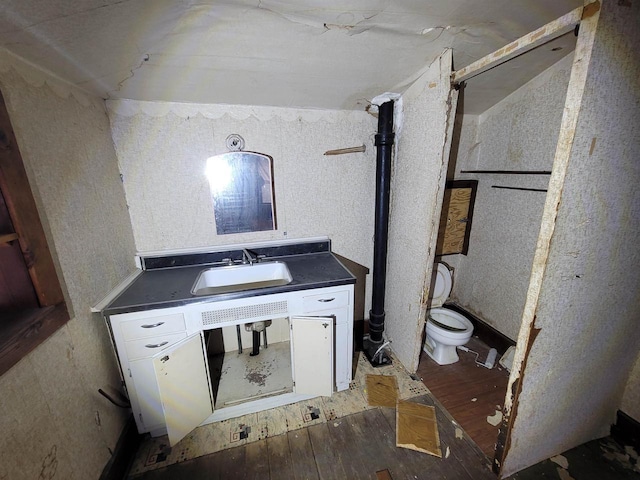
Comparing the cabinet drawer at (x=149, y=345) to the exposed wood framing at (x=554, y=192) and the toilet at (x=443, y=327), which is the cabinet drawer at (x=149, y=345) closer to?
the exposed wood framing at (x=554, y=192)

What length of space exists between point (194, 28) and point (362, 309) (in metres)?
2.07

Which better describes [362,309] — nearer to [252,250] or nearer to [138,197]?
[252,250]

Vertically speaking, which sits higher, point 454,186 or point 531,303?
point 454,186

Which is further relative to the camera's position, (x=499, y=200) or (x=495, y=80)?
(x=499, y=200)

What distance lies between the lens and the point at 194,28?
3.05 ft

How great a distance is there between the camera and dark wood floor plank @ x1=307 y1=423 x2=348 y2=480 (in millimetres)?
1212

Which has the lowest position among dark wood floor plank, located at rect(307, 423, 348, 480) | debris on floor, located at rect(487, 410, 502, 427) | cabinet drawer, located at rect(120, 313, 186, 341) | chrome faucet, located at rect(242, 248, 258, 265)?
debris on floor, located at rect(487, 410, 502, 427)

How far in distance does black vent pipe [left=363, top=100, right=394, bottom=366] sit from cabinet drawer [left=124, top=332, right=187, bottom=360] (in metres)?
1.31

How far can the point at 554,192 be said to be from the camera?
821mm

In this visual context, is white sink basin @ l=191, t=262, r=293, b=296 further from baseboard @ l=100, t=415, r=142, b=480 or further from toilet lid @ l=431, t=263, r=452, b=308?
toilet lid @ l=431, t=263, r=452, b=308

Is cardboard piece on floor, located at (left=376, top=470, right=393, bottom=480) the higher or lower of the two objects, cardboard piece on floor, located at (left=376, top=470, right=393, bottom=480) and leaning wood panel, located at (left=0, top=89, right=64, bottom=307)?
the lower

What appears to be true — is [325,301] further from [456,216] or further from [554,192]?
[456,216]

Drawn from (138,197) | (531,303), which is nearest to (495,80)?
(531,303)

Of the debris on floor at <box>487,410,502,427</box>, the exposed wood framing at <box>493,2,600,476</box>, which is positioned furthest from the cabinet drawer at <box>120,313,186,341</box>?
the debris on floor at <box>487,410,502,427</box>
